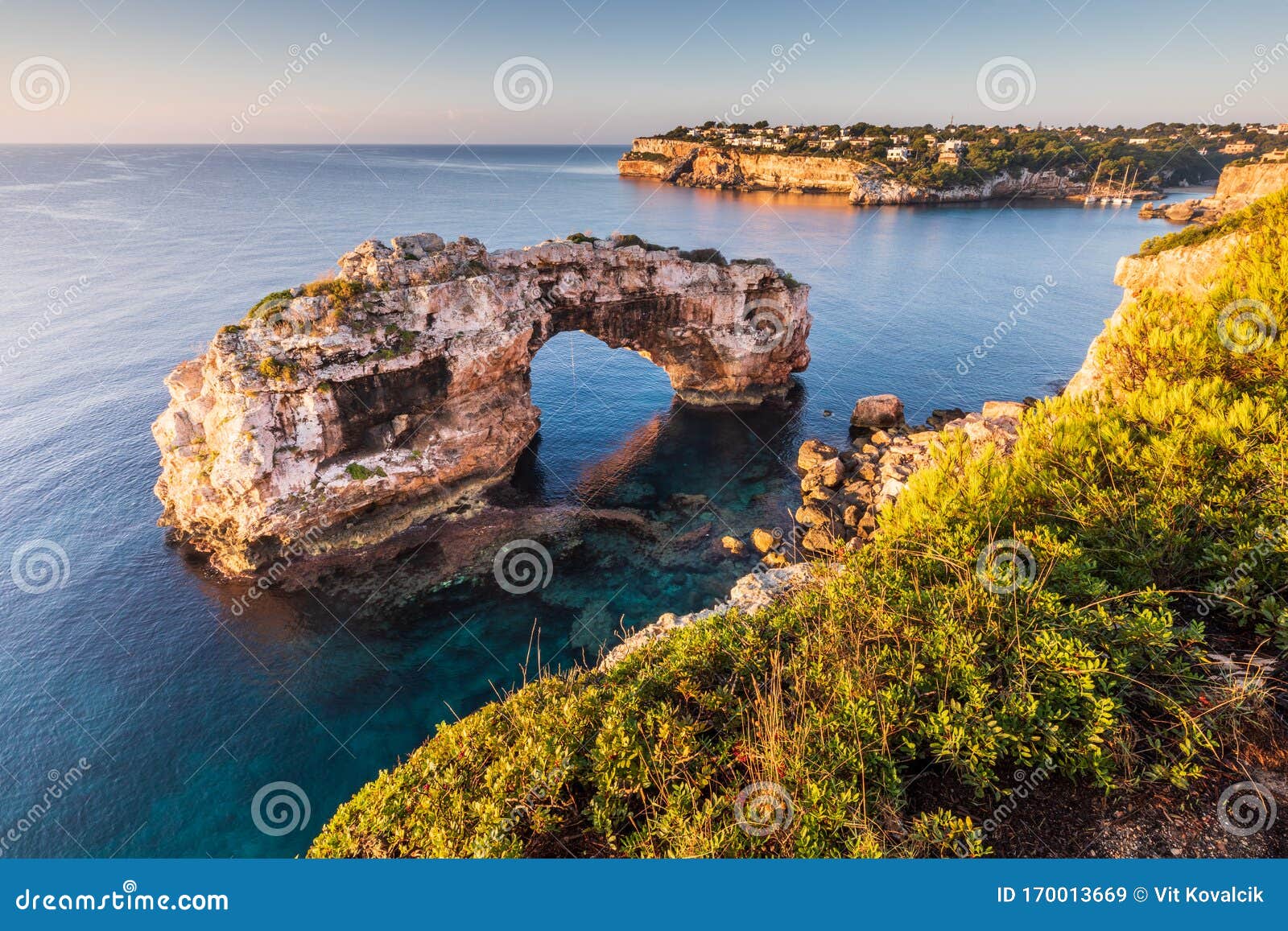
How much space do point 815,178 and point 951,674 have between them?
530 ft

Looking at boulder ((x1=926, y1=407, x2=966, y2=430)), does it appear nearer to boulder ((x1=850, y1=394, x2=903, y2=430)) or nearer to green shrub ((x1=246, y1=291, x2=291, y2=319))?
boulder ((x1=850, y1=394, x2=903, y2=430))

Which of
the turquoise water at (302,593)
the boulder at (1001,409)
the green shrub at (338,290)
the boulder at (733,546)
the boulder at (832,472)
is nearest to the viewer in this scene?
the turquoise water at (302,593)

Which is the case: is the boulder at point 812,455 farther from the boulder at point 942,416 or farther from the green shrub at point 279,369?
→ the green shrub at point 279,369

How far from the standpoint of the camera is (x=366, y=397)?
32344 mm

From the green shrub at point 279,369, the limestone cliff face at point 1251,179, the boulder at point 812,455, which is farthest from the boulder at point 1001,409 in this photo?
the limestone cliff face at point 1251,179

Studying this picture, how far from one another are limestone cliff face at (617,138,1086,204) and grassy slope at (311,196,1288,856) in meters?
139

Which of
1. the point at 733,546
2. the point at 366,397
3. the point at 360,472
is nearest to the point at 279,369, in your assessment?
the point at 366,397

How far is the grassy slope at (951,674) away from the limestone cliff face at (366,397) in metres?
25.1

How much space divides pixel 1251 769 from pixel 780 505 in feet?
97.7

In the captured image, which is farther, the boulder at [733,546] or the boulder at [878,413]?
the boulder at [878,413]

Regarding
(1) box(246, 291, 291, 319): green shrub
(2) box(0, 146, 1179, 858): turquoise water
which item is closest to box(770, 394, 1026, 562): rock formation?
(2) box(0, 146, 1179, 858): turquoise water

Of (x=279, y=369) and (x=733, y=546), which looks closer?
(x=279, y=369)

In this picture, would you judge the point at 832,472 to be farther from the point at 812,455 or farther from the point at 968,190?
the point at 968,190

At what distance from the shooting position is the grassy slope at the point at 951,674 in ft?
24.4
